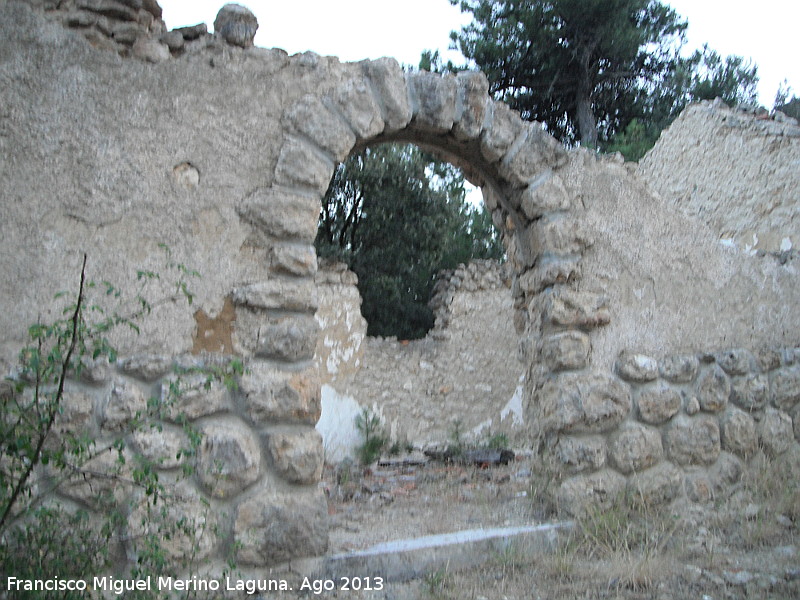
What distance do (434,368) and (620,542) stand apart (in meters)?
5.08

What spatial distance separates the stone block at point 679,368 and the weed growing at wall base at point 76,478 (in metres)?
2.22

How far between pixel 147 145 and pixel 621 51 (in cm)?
1225

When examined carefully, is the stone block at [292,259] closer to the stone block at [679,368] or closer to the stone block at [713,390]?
the stone block at [679,368]

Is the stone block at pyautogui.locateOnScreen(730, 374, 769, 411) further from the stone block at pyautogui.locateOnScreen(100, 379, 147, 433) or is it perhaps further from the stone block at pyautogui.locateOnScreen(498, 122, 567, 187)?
the stone block at pyautogui.locateOnScreen(100, 379, 147, 433)

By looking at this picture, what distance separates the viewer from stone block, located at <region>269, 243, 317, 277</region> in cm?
289

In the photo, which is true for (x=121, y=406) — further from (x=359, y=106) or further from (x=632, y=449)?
(x=632, y=449)

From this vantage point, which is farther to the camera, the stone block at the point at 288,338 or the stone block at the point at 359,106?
the stone block at the point at 359,106

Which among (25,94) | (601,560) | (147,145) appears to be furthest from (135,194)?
(601,560)

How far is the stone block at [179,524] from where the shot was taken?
2.46 meters

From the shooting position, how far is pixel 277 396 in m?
2.78

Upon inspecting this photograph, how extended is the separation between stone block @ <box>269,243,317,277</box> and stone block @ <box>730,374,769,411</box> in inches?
96.2

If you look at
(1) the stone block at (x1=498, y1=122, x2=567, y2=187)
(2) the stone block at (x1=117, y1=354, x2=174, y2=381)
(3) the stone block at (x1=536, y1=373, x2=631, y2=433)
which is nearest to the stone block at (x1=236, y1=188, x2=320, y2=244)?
(2) the stone block at (x1=117, y1=354, x2=174, y2=381)

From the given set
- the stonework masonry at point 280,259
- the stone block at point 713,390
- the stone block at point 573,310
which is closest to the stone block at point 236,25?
the stonework masonry at point 280,259

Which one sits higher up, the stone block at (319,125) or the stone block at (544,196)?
the stone block at (319,125)
